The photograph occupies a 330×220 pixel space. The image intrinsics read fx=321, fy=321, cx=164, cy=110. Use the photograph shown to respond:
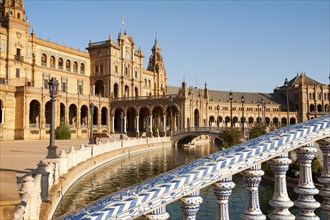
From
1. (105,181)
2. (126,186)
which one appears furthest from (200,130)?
(126,186)

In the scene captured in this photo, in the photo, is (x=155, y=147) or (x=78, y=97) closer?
(x=155, y=147)

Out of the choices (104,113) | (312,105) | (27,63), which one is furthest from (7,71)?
(312,105)

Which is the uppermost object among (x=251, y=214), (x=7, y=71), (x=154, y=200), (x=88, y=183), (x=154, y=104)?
(x=7, y=71)

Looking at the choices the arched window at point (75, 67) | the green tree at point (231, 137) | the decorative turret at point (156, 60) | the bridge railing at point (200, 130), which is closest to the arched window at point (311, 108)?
the decorative turret at point (156, 60)

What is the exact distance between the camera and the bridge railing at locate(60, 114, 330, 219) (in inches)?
80.1

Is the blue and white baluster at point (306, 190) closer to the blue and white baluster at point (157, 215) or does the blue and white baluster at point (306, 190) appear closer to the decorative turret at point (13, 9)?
the blue and white baluster at point (157, 215)

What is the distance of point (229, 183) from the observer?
2.24m

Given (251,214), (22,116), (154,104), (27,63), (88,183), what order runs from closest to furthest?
(251,214) < (88,183) < (22,116) < (27,63) < (154,104)

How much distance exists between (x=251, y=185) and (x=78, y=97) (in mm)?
53234

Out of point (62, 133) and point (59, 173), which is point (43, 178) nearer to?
point (59, 173)

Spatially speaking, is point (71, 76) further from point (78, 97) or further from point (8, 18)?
point (8, 18)

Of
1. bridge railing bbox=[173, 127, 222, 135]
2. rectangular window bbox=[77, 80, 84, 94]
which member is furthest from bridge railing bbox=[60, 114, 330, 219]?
rectangular window bbox=[77, 80, 84, 94]

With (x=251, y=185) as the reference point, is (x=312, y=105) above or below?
above

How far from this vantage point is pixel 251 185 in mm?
2408
